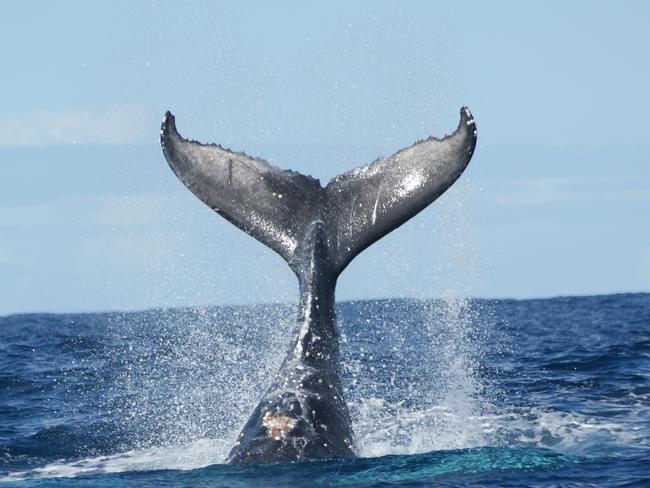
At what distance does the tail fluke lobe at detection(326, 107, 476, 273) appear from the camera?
38.2 feet

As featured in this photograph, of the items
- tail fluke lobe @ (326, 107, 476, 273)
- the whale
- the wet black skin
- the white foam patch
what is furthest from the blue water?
tail fluke lobe @ (326, 107, 476, 273)

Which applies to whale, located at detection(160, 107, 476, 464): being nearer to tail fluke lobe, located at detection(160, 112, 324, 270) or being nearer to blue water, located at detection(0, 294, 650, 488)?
tail fluke lobe, located at detection(160, 112, 324, 270)

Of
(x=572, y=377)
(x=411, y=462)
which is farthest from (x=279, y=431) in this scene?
(x=572, y=377)

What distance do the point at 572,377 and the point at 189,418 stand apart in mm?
7148

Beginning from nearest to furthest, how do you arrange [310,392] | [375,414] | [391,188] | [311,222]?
[310,392] → [391,188] → [311,222] → [375,414]

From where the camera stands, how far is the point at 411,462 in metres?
12.3

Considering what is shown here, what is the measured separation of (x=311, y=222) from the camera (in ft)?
41.5

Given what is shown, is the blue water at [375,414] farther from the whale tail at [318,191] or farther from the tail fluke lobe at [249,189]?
the tail fluke lobe at [249,189]

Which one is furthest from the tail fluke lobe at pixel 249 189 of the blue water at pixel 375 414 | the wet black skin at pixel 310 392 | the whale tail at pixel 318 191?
the blue water at pixel 375 414

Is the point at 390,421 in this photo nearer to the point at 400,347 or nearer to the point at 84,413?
the point at 84,413

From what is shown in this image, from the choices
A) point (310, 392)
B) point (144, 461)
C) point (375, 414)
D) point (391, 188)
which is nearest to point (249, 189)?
point (391, 188)

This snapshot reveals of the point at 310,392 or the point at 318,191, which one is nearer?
the point at 310,392

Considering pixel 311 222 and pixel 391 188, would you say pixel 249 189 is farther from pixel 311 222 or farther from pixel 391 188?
pixel 391 188

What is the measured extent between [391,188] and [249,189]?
4.84 feet
